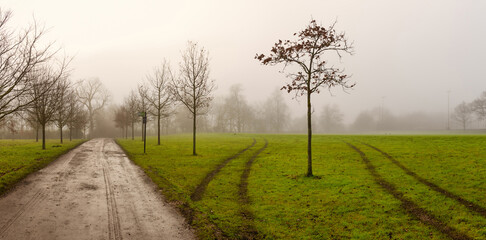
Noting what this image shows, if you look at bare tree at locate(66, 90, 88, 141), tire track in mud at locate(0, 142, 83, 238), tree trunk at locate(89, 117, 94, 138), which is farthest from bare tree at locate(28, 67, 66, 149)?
tree trunk at locate(89, 117, 94, 138)

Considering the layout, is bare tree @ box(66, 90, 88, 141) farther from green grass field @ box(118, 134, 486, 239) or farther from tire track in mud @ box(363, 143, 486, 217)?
tire track in mud @ box(363, 143, 486, 217)

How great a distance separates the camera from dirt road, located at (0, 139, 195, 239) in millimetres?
7090

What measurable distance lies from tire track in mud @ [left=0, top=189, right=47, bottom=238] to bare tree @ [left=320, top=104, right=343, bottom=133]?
108 meters

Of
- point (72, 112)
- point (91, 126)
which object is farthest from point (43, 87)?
point (91, 126)

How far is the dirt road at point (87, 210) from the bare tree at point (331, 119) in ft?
343

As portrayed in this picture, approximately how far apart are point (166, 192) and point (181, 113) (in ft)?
273

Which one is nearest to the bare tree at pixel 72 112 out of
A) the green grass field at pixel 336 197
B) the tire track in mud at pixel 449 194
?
the green grass field at pixel 336 197

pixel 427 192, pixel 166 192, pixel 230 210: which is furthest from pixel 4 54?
pixel 427 192

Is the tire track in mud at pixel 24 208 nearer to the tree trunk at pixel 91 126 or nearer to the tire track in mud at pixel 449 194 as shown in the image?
the tire track in mud at pixel 449 194

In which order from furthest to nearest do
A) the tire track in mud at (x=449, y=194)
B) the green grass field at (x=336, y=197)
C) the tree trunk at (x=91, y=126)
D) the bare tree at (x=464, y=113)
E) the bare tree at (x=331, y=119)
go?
1. the bare tree at (x=331, y=119)
2. the bare tree at (x=464, y=113)
3. the tree trunk at (x=91, y=126)
4. the tire track in mud at (x=449, y=194)
5. the green grass field at (x=336, y=197)

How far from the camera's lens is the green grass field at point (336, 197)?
26.8 feet

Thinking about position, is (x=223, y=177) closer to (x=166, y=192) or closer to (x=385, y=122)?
(x=166, y=192)

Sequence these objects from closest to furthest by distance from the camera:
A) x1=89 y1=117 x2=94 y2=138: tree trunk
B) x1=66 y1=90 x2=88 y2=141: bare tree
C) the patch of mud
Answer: the patch of mud
x1=66 y1=90 x2=88 y2=141: bare tree
x1=89 y1=117 x2=94 y2=138: tree trunk

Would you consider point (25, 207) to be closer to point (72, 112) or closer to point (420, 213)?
point (420, 213)
